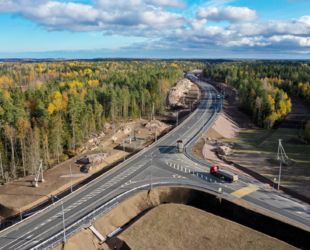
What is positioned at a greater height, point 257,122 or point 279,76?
point 279,76

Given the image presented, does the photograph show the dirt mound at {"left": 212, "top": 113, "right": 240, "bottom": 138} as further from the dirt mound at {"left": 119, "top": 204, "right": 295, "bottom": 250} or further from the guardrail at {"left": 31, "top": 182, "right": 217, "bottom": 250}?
the dirt mound at {"left": 119, "top": 204, "right": 295, "bottom": 250}

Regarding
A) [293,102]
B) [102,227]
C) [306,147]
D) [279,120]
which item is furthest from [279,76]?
[102,227]

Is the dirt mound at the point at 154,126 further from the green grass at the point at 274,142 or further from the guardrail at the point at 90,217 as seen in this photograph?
the guardrail at the point at 90,217

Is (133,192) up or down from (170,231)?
up

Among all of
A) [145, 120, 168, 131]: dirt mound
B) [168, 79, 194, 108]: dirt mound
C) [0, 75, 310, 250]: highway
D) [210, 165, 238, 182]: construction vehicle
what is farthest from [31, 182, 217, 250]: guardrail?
[168, 79, 194, 108]: dirt mound

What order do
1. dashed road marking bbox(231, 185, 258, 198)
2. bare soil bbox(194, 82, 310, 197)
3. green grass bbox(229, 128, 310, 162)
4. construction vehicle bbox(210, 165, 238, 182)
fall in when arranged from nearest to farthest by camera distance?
dashed road marking bbox(231, 185, 258, 198)
construction vehicle bbox(210, 165, 238, 182)
bare soil bbox(194, 82, 310, 197)
green grass bbox(229, 128, 310, 162)

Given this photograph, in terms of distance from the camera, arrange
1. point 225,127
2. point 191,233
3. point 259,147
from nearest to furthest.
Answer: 1. point 191,233
2. point 259,147
3. point 225,127

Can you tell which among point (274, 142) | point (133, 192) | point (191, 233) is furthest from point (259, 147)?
point (191, 233)

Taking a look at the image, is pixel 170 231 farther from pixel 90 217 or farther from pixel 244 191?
pixel 244 191

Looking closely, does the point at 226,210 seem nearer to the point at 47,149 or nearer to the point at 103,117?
the point at 47,149
